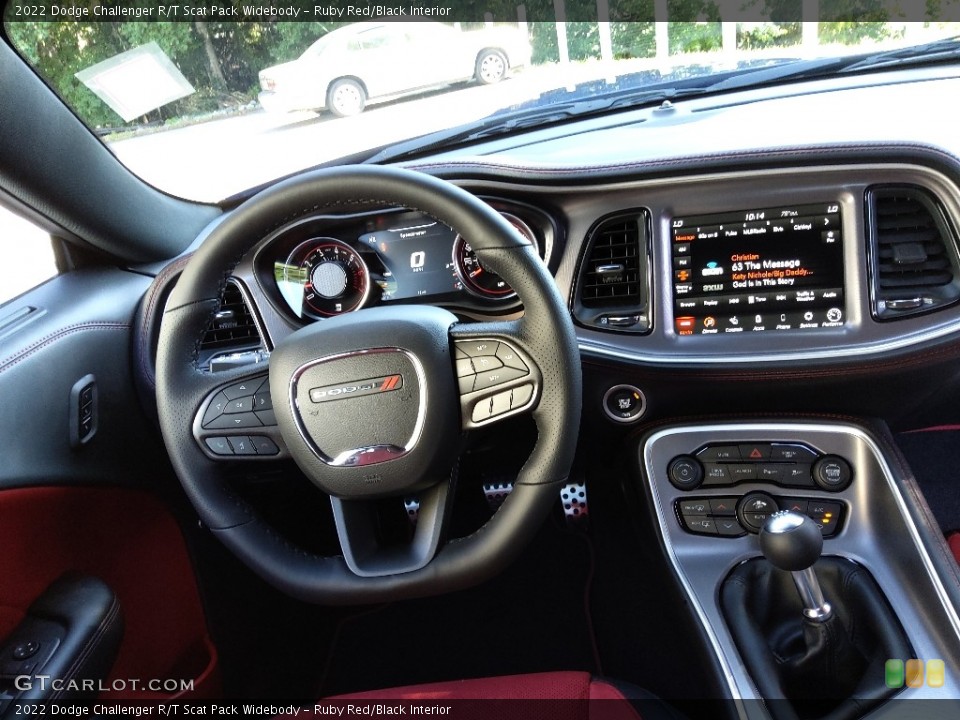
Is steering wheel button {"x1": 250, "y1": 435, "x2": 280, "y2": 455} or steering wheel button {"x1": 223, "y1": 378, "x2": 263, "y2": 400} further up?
steering wheel button {"x1": 223, "y1": 378, "x2": 263, "y2": 400}

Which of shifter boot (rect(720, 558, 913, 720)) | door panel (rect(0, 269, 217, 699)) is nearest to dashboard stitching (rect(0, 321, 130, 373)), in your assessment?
door panel (rect(0, 269, 217, 699))

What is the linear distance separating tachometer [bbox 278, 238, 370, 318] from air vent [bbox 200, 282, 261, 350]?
0.42 ft

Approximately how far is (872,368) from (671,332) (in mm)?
420

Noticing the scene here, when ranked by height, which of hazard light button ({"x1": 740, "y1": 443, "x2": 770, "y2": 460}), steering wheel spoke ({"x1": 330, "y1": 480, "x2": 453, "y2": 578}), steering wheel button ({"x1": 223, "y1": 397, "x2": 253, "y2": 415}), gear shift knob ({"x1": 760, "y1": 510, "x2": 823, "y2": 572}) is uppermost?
steering wheel button ({"x1": 223, "y1": 397, "x2": 253, "y2": 415})

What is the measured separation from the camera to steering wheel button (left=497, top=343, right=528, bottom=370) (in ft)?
3.91

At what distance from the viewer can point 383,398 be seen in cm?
123

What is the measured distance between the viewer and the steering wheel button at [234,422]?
4.25 feet

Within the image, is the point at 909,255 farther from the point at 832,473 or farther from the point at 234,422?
the point at 234,422

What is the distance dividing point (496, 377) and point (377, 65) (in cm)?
96

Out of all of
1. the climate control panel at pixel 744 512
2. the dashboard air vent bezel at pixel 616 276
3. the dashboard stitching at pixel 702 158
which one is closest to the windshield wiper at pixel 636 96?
the dashboard stitching at pixel 702 158

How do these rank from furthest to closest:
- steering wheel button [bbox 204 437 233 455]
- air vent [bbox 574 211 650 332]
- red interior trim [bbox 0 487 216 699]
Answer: air vent [bbox 574 211 650 332]
red interior trim [bbox 0 487 216 699]
steering wheel button [bbox 204 437 233 455]

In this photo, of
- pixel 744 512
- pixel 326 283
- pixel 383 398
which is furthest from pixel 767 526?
pixel 326 283

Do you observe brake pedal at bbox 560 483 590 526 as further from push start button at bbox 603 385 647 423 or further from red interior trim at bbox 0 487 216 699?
red interior trim at bbox 0 487 216 699

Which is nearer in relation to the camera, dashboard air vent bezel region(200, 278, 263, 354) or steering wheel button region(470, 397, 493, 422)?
steering wheel button region(470, 397, 493, 422)
